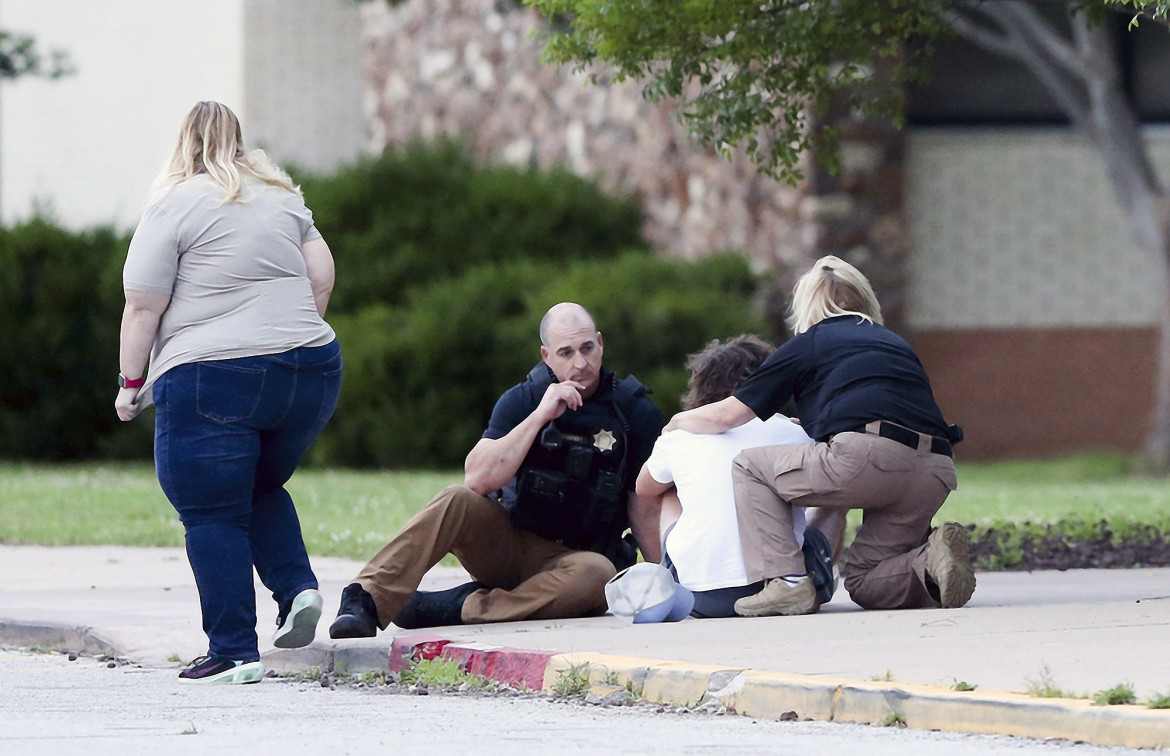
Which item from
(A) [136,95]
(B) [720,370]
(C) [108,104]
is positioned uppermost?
(A) [136,95]

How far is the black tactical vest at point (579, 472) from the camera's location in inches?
298

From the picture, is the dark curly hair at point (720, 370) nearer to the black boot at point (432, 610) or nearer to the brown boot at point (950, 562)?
the brown boot at point (950, 562)

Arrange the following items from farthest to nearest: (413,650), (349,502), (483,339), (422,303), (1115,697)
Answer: (422,303) → (483,339) → (349,502) → (413,650) → (1115,697)

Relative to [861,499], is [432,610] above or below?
below

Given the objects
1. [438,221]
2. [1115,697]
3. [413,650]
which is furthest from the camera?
[438,221]

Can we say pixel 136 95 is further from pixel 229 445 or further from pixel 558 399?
pixel 229 445

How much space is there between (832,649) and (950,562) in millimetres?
994

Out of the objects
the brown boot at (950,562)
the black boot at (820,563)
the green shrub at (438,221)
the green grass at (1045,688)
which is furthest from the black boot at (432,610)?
the green shrub at (438,221)

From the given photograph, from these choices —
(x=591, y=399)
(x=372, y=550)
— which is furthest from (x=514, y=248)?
(x=591, y=399)

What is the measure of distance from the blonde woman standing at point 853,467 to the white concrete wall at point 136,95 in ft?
58.1

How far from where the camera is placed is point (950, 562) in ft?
24.1

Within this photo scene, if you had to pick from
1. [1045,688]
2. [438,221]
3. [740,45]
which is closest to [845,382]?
[1045,688]

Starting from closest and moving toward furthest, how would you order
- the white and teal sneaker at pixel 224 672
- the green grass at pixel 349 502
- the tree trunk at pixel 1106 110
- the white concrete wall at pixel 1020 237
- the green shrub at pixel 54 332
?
1. the white and teal sneaker at pixel 224 672
2. the green grass at pixel 349 502
3. the tree trunk at pixel 1106 110
4. the green shrub at pixel 54 332
5. the white concrete wall at pixel 1020 237

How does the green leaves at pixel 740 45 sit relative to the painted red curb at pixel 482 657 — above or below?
above
